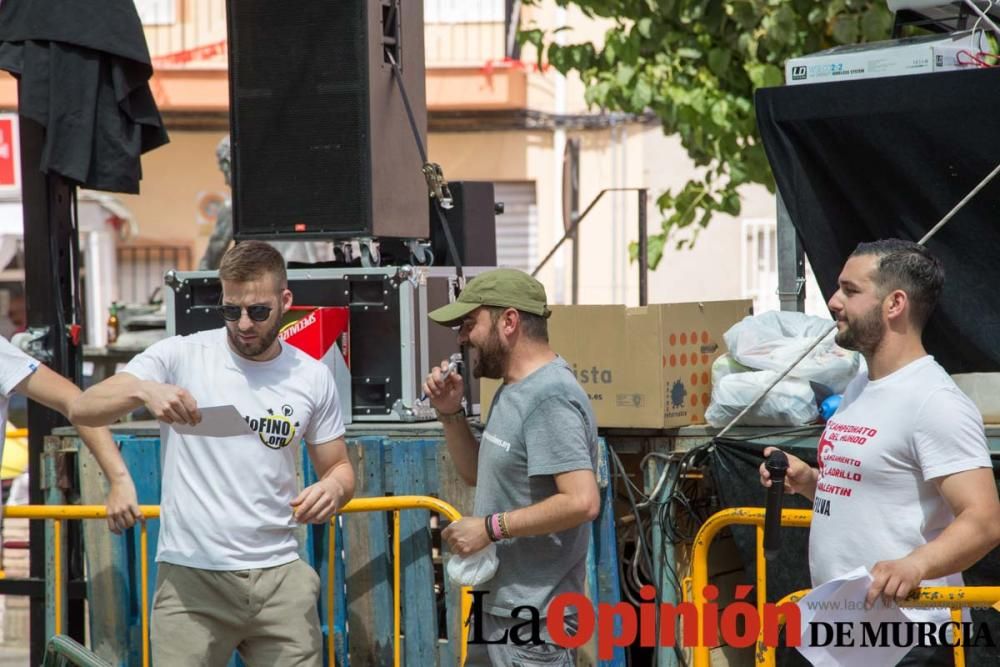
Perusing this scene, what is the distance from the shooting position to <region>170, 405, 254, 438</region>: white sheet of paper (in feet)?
14.7

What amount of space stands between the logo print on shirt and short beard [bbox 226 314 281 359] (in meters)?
0.19

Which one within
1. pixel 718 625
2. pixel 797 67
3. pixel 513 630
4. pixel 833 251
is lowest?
pixel 718 625

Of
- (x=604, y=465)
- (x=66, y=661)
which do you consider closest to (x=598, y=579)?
(x=604, y=465)

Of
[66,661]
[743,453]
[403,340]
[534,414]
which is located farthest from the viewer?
[403,340]

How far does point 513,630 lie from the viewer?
4090 mm

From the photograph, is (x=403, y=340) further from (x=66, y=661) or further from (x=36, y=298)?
(x=66, y=661)

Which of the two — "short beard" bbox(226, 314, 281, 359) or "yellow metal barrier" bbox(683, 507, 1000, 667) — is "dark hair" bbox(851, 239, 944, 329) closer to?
"yellow metal barrier" bbox(683, 507, 1000, 667)

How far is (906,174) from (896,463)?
1.88 metres

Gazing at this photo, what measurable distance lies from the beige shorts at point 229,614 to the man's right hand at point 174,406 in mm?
653

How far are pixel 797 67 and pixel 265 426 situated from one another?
2.60 meters

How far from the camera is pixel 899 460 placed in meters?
3.75

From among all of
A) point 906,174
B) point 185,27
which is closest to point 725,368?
point 906,174

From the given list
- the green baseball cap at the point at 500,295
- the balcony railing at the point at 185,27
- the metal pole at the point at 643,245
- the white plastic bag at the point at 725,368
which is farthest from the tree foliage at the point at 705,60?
the balcony railing at the point at 185,27

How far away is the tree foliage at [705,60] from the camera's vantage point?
8.84 m
